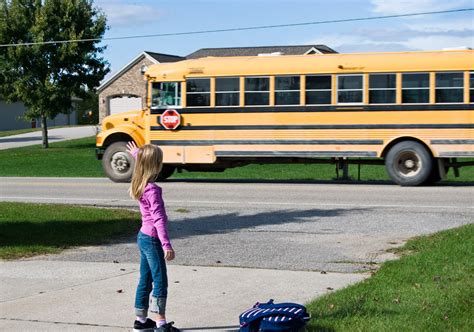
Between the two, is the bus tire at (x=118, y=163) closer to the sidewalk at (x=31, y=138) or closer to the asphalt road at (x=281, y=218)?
the asphalt road at (x=281, y=218)

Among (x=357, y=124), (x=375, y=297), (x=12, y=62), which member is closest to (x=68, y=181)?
(x=357, y=124)

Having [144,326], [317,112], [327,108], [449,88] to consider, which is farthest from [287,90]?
[144,326]

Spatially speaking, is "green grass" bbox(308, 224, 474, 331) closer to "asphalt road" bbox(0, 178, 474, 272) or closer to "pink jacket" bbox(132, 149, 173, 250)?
"asphalt road" bbox(0, 178, 474, 272)

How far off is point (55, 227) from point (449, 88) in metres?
10.0

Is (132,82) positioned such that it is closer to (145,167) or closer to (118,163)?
(118,163)

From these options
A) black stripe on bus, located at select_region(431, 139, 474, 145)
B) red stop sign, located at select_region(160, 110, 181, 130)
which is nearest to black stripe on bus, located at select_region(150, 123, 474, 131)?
red stop sign, located at select_region(160, 110, 181, 130)

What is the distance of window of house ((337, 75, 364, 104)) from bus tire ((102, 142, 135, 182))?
545 cm

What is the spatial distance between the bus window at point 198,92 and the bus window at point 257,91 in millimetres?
955

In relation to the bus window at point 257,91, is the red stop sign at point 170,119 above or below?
below

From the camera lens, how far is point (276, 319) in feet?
19.4

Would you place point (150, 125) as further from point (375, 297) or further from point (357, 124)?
point (375, 297)

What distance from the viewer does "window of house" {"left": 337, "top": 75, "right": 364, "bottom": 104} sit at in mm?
19078

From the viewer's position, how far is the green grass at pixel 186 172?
2330cm

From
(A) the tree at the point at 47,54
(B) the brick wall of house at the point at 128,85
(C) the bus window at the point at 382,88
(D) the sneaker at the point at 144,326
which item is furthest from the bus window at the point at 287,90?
(B) the brick wall of house at the point at 128,85
